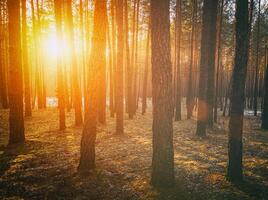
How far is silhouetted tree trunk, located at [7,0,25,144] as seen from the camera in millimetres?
9273

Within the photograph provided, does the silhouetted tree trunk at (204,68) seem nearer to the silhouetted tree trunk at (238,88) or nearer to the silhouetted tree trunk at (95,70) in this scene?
the silhouetted tree trunk at (238,88)

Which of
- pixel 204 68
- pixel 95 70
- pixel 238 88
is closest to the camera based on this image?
pixel 238 88

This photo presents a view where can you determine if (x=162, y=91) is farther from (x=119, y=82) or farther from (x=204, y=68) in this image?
(x=204, y=68)

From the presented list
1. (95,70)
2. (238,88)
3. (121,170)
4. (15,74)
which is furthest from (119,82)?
(238,88)

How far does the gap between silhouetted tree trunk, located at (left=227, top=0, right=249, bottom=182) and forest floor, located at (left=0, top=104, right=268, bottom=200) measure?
0.47 meters

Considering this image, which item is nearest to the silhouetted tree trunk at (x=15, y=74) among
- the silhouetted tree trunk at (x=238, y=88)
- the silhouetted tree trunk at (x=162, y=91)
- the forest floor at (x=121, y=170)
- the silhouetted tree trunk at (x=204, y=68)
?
the forest floor at (x=121, y=170)

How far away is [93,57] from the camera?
6590 millimetres

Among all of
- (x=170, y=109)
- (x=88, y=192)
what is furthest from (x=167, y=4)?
(x=88, y=192)

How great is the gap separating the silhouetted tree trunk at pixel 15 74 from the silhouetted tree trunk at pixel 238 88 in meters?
8.13

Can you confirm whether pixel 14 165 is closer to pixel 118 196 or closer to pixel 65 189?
pixel 65 189

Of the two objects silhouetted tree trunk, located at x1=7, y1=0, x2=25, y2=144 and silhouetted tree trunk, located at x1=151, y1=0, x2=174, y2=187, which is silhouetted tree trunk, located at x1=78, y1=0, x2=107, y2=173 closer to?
silhouetted tree trunk, located at x1=151, y1=0, x2=174, y2=187

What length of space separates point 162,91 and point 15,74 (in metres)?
6.91

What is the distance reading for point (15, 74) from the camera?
9492 mm

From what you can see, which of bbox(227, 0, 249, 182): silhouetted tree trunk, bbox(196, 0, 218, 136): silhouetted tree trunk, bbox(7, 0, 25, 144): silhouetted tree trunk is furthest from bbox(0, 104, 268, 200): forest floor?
bbox(196, 0, 218, 136): silhouetted tree trunk
